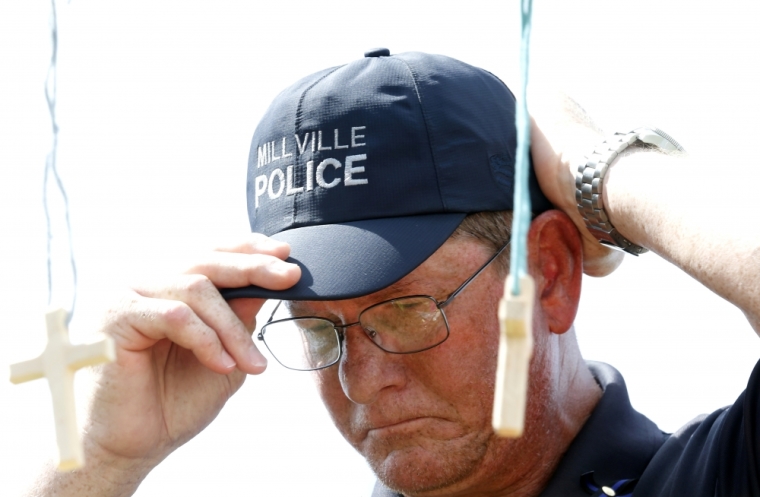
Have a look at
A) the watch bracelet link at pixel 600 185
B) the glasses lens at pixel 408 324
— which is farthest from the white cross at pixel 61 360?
the watch bracelet link at pixel 600 185

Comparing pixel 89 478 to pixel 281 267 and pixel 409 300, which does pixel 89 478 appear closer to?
pixel 281 267

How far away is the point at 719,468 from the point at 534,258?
656mm

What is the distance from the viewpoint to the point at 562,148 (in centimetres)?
237

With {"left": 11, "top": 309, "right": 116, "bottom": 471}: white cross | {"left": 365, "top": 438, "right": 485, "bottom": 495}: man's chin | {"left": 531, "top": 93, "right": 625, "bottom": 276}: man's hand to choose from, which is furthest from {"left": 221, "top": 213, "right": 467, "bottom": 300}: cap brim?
{"left": 11, "top": 309, "right": 116, "bottom": 471}: white cross

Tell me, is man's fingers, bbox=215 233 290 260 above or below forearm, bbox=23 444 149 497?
above

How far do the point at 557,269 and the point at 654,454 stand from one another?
19.7 inches

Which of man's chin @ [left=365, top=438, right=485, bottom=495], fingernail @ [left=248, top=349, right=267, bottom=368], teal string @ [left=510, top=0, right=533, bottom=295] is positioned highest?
teal string @ [left=510, top=0, right=533, bottom=295]

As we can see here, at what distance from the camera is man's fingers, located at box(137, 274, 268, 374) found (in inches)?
91.0

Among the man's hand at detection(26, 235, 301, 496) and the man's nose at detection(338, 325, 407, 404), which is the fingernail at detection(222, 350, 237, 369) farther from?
the man's nose at detection(338, 325, 407, 404)

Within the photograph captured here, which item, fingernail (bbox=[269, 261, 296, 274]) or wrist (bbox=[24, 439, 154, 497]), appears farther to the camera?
wrist (bbox=[24, 439, 154, 497])

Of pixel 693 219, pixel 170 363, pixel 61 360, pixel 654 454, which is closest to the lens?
pixel 61 360

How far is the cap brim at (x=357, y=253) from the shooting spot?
7.17ft

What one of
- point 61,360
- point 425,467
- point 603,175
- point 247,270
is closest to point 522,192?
point 61,360

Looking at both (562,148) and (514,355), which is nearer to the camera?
Answer: (514,355)
